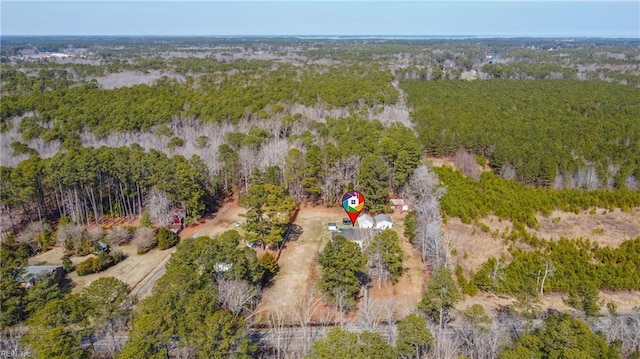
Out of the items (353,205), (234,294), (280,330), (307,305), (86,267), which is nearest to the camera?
(280,330)

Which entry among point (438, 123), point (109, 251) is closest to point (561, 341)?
point (109, 251)

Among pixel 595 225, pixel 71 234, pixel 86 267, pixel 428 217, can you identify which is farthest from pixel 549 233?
pixel 71 234

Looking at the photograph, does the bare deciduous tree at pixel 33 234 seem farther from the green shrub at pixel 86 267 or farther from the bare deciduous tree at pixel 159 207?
the bare deciduous tree at pixel 159 207

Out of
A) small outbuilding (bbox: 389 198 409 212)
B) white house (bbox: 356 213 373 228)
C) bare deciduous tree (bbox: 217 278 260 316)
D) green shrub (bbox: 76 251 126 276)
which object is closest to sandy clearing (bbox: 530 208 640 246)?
small outbuilding (bbox: 389 198 409 212)

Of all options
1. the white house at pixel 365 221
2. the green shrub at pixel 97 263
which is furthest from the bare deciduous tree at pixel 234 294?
the white house at pixel 365 221

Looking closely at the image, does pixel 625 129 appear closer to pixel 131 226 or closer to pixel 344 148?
pixel 344 148

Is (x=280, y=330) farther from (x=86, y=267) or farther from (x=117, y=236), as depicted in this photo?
(x=117, y=236)
